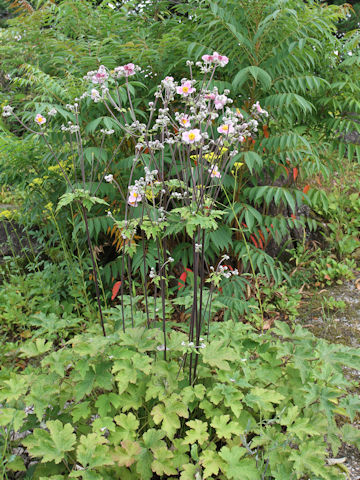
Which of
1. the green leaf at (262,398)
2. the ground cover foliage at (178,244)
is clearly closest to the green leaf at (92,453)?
the ground cover foliage at (178,244)

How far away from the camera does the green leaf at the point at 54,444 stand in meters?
1.28

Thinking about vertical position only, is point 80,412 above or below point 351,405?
above

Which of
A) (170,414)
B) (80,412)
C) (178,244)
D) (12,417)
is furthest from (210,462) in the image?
(178,244)

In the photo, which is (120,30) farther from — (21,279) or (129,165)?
(21,279)

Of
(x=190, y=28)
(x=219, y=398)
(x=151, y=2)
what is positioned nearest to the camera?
(x=219, y=398)

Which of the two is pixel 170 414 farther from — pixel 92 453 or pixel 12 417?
pixel 12 417

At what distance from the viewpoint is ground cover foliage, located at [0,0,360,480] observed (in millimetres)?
1432

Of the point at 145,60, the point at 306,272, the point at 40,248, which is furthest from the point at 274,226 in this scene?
the point at 40,248

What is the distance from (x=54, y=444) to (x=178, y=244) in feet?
5.80

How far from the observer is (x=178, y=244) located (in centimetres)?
288

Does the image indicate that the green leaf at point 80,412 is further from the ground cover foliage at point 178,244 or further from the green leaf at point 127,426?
the green leaf at point 127,426

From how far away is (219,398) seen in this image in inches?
58.5

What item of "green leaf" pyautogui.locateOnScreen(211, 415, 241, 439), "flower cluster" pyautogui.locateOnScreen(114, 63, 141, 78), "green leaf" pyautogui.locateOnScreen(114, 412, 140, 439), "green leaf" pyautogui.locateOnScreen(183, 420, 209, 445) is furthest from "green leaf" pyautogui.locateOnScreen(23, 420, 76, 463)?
"flower cluster" pyautogui.locateOnScreen(114, 63, 141, 78)

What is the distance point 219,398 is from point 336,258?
2.55 meters
